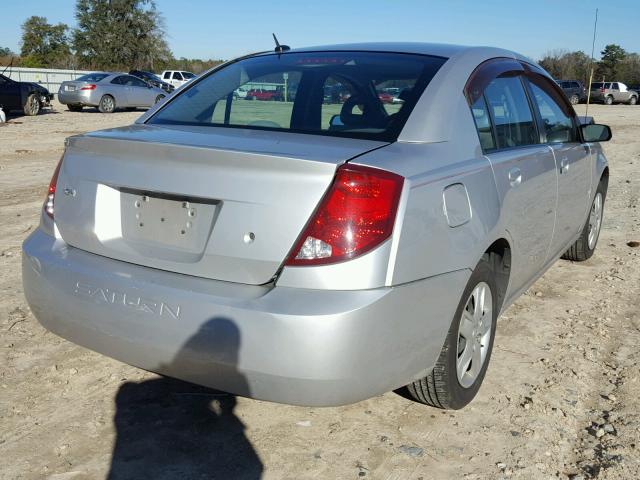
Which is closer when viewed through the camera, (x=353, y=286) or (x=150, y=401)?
(x=353, y=286)

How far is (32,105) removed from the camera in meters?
21.5

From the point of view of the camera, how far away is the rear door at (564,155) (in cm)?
421

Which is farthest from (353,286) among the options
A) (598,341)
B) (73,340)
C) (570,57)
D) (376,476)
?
(570,57)

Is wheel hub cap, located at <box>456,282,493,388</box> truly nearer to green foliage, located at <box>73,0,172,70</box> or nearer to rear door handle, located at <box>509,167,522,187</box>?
rear door handle, located at <box>509,167,522,187</box>

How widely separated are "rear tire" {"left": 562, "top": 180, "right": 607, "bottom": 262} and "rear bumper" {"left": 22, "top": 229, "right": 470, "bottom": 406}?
10.8ft

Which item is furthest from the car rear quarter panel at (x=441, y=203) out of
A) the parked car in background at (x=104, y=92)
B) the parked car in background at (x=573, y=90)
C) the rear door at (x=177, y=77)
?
the parked car in background at (x=573, y=90)

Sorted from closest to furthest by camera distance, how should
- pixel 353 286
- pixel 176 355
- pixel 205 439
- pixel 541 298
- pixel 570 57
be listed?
pixel 353 286 → pixel 176 355 → pixel 205 439 → pixel 541 298 → pixel 570 57

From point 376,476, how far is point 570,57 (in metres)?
79.9

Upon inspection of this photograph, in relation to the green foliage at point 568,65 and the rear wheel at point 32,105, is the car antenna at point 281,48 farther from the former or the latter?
the green foliage at point 568,65

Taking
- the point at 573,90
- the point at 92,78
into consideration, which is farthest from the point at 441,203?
the point at 573,90

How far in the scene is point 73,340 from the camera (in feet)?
9.42

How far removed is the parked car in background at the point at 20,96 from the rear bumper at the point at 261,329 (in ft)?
65.6

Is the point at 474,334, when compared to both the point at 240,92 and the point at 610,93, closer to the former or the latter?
the point at 240,92

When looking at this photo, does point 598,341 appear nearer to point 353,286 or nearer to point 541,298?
point 541,298
